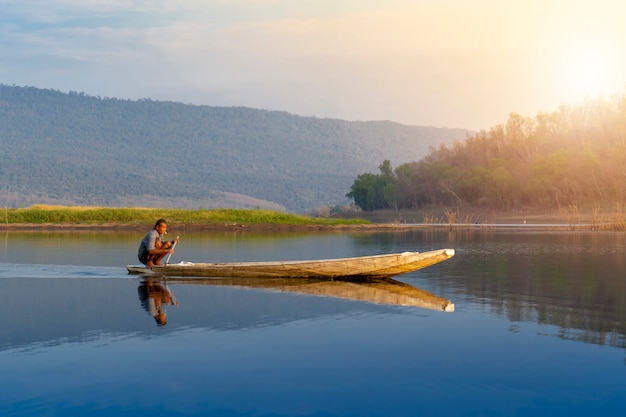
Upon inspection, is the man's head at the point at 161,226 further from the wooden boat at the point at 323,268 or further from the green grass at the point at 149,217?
the green grass at the point at 149,217

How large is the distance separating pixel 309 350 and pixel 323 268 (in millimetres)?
8770

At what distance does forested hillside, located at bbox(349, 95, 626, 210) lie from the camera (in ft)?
219

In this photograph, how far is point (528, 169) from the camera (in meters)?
72.6

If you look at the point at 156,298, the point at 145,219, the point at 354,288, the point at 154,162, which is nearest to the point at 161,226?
the point at 156,298

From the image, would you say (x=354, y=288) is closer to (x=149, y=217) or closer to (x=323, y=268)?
(x=323, y=268)

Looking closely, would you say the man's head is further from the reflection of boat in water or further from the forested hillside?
the forested hillside

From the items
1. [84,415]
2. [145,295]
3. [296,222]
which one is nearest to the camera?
[84,415]

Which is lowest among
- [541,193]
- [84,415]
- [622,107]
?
[84,415]

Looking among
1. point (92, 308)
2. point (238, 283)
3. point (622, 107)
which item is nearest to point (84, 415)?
point (92, 308)

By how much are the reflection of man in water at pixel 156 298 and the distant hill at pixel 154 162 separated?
120 m

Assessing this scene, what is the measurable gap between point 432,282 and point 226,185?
14710 centimetres

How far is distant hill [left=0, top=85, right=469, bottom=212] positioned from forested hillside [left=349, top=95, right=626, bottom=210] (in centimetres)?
6442

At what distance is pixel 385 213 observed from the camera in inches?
3369

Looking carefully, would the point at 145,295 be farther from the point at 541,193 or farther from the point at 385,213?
the point at 385,213
